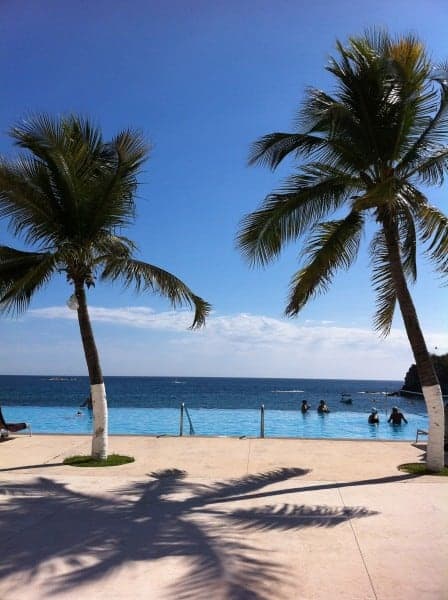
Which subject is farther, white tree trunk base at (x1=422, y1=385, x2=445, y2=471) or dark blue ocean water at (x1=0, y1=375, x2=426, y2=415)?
dark blue ocean water at (x1=0, y1=375, x2=426, y2=415)

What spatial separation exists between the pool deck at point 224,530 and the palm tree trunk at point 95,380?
0.79 metres

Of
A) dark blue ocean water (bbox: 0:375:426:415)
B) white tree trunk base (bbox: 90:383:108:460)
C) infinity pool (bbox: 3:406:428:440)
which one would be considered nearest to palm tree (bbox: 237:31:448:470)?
white tree trunk base (bbox: 90:383:108:460)

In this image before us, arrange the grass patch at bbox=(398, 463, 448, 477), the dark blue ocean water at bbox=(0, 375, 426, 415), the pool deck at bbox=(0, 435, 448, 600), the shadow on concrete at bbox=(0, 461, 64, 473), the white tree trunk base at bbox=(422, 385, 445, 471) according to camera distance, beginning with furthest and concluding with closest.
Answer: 1. the dark blue ocean water at bbox=(0, 375, 426, 415)
2. the shadow on concrete at bbox=(0, 461, 64, 473)
3. the white tree trunk base at bbox=(422, 385, 445, 471)
4. the grass patch at bbox=(398, 463, 448, 477)
5. the pool deck at bbox=(0, 435, 448, 600)

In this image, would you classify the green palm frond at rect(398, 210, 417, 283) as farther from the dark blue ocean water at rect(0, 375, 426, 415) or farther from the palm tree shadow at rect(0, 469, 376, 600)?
the dark blue ocean water at rect(0, 375, 426, 415)

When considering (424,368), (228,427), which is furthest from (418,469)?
(228,427)

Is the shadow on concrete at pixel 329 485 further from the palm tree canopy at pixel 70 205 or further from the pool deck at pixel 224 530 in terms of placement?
the palm tree canopy at pixel 70 205

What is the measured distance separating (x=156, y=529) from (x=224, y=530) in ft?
2.45

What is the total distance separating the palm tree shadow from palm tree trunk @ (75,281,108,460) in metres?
1.96

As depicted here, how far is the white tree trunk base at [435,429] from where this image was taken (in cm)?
908

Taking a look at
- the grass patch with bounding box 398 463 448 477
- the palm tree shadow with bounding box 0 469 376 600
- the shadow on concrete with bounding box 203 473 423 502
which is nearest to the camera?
the palm tree shadow with bounding box 0 469 376 600

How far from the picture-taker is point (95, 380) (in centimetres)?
1025

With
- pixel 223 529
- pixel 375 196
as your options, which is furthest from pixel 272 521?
pixel 375 196

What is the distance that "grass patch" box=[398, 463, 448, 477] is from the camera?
352 inches

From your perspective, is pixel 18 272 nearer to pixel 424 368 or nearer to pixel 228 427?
pixel 424 368
